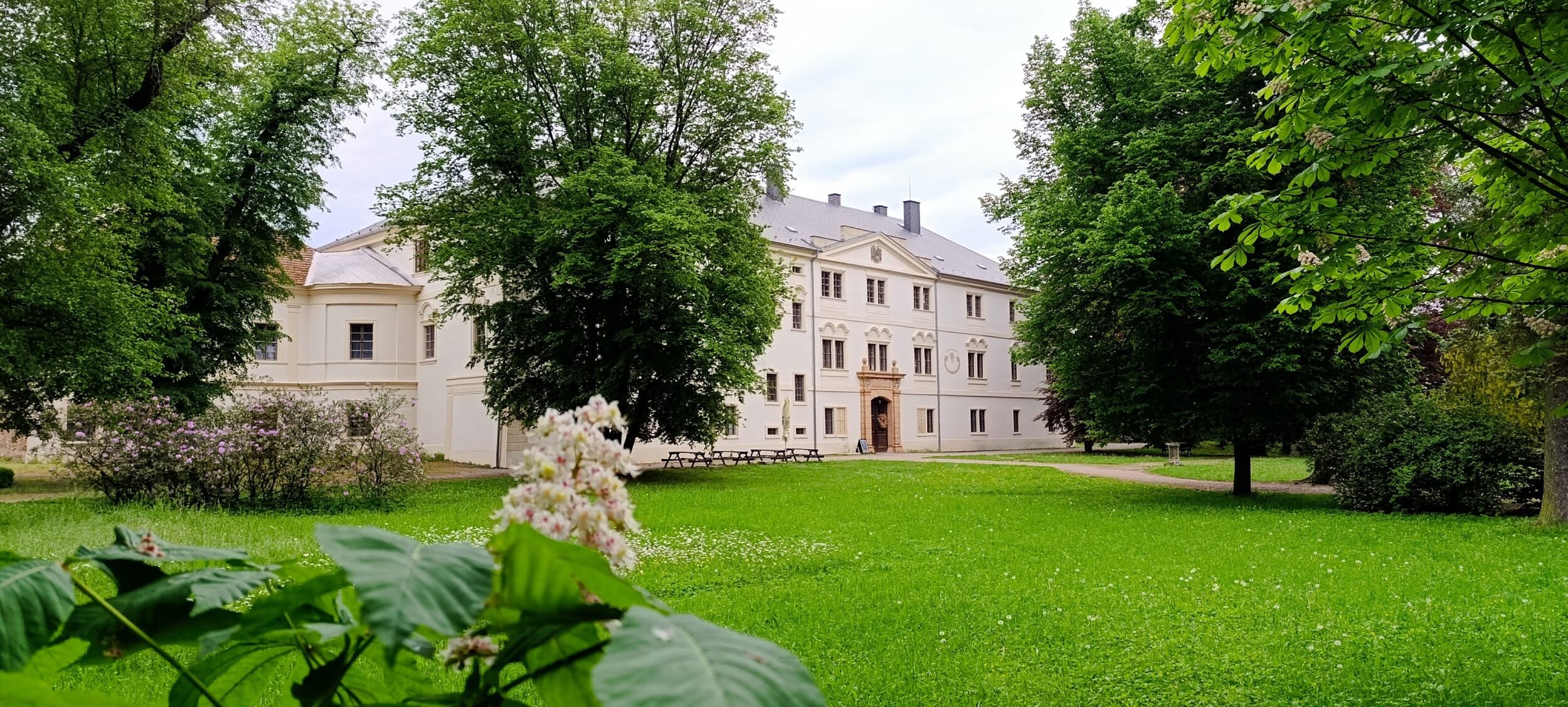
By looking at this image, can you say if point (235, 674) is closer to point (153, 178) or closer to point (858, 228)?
point (153, 178)

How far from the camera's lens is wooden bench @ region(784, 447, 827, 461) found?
→ 36406mm

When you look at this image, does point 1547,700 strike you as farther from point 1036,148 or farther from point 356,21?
point 356,21

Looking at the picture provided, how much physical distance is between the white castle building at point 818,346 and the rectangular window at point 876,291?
8 centimetres

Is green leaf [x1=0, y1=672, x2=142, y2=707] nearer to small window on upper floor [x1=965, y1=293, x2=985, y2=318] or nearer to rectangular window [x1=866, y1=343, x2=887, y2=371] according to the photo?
rectangular window [x1=866, y1=343, x2=887, y2=371]

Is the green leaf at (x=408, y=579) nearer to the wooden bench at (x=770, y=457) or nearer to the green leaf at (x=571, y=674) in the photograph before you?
the green leaf at (x=571, y=674)

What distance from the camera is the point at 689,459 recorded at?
35000 mm

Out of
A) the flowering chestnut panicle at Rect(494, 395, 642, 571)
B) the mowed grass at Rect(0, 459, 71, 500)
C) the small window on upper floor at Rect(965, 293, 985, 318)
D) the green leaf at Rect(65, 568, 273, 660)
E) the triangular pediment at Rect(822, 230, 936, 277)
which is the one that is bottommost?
the mowed grass at Rect(0, 459, 71, 500)

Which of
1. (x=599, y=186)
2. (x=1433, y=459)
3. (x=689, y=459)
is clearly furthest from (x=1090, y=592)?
(x=689, y=459)

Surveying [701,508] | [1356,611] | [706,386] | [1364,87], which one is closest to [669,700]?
[1364,87]

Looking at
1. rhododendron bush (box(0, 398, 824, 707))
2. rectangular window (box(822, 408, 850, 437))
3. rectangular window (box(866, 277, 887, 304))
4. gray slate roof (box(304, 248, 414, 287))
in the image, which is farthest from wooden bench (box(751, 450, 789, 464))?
rhododendron bush (box(0, 398, 824, 707))

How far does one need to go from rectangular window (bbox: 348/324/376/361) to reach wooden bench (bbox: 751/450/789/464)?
15558 mm

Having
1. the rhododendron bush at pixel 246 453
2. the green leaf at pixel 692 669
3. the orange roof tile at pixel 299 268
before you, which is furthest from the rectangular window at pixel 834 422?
the green leaf at pixel 692 669

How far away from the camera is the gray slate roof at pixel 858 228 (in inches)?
1674

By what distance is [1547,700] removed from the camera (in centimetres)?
557
